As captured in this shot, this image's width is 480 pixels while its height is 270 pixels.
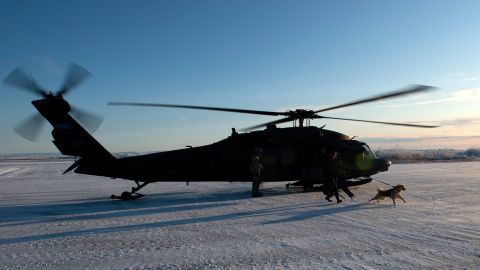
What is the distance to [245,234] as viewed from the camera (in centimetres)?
800

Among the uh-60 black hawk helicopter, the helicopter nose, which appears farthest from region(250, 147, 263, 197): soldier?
the helicopter nose

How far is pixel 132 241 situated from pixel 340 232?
427 centimetres

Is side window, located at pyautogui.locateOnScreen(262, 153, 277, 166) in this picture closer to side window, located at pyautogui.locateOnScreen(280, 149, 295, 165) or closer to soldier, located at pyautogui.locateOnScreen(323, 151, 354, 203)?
side window, located at pyautogui.locateOnScreen(280, 149, 295, 165)

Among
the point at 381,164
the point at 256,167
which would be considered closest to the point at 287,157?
the point at 256,167

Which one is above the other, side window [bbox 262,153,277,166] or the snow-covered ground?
side window [bbox 262,153,277,166]

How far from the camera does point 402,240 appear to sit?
7168 millimetres

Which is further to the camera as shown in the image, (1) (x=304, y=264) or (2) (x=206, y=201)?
(2) (x=206, y=201)

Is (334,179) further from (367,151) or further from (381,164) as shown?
(381,164)

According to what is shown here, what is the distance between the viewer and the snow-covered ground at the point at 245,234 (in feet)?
19.8

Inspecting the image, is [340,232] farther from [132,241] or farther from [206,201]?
[206,201]

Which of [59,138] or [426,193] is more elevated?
[59,138]

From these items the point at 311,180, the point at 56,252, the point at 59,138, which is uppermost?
the point at 59,138

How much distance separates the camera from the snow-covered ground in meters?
6.04

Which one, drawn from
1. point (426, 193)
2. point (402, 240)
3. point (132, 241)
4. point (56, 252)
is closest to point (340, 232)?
point (402, 240)
